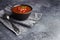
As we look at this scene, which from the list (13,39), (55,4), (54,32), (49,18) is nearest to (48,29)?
(54,32)

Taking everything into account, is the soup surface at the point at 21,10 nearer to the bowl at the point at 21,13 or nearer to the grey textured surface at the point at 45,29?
the bowl at the point at 21,13

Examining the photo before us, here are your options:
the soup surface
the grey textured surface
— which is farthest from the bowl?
the grey textured surface

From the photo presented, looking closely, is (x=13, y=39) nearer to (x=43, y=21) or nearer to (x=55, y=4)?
(x=43, y=21)

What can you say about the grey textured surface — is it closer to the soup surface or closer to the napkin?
the napkin

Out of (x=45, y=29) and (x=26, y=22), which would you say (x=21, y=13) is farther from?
(x=45, y=29)

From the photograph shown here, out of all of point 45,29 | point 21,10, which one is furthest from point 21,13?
point 45,29

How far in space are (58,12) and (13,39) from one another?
1.77ft

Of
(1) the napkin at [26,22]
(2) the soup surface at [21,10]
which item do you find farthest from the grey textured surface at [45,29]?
(2) the soup surface at [21,10]

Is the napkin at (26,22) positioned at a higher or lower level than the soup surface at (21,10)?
lower

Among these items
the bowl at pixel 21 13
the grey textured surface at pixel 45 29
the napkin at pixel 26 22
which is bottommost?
the grey textured surface at pixel 45 29

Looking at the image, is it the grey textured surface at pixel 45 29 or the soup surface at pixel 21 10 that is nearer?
the grey textured surface at pixel 45 29

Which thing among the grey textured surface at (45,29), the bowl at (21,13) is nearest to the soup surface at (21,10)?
the bowl at (21,13)

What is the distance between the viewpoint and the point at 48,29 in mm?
1049

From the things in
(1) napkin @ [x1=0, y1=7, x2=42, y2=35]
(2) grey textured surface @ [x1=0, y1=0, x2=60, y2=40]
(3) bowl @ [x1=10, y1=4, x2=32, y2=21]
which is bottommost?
(2) grey textured surface @ [x1=0, y1=0, x2=60, y2=40]
